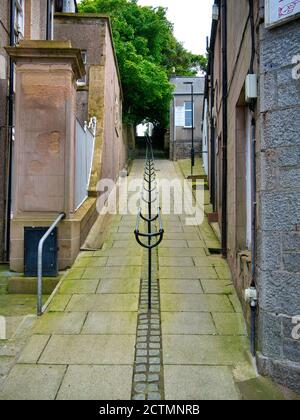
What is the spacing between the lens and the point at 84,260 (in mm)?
6742

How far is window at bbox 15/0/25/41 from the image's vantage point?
9367 millimetres

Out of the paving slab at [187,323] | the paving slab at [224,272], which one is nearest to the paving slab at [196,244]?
the paving slab at [224,272]

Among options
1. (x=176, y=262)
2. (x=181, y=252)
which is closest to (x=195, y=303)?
(x=176, y=262)

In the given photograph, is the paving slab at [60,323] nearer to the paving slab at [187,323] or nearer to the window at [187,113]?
the paving slab at [187,323]

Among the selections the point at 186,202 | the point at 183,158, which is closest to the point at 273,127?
the point at 186,202

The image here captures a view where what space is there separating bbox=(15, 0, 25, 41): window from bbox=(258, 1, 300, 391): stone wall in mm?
7482

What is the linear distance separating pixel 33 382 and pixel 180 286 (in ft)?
8.60

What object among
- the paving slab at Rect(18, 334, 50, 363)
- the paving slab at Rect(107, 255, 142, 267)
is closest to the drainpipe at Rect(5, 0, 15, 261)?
the paving slab at Rect(107, 255, 142, 267)

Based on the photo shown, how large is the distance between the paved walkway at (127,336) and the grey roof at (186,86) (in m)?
21.8

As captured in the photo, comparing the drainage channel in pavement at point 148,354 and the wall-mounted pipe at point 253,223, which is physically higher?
the wall-mounted pipe at point 253,223

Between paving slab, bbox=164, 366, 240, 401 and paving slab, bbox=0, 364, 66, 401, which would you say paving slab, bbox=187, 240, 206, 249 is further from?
paving slab, bbox=0, 364, 66, 401

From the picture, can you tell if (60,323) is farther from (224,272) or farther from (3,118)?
(3,118)

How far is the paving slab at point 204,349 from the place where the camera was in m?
3.85

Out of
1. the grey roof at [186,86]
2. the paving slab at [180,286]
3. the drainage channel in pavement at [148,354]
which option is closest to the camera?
the drainage channel in pavement at [148,354]
